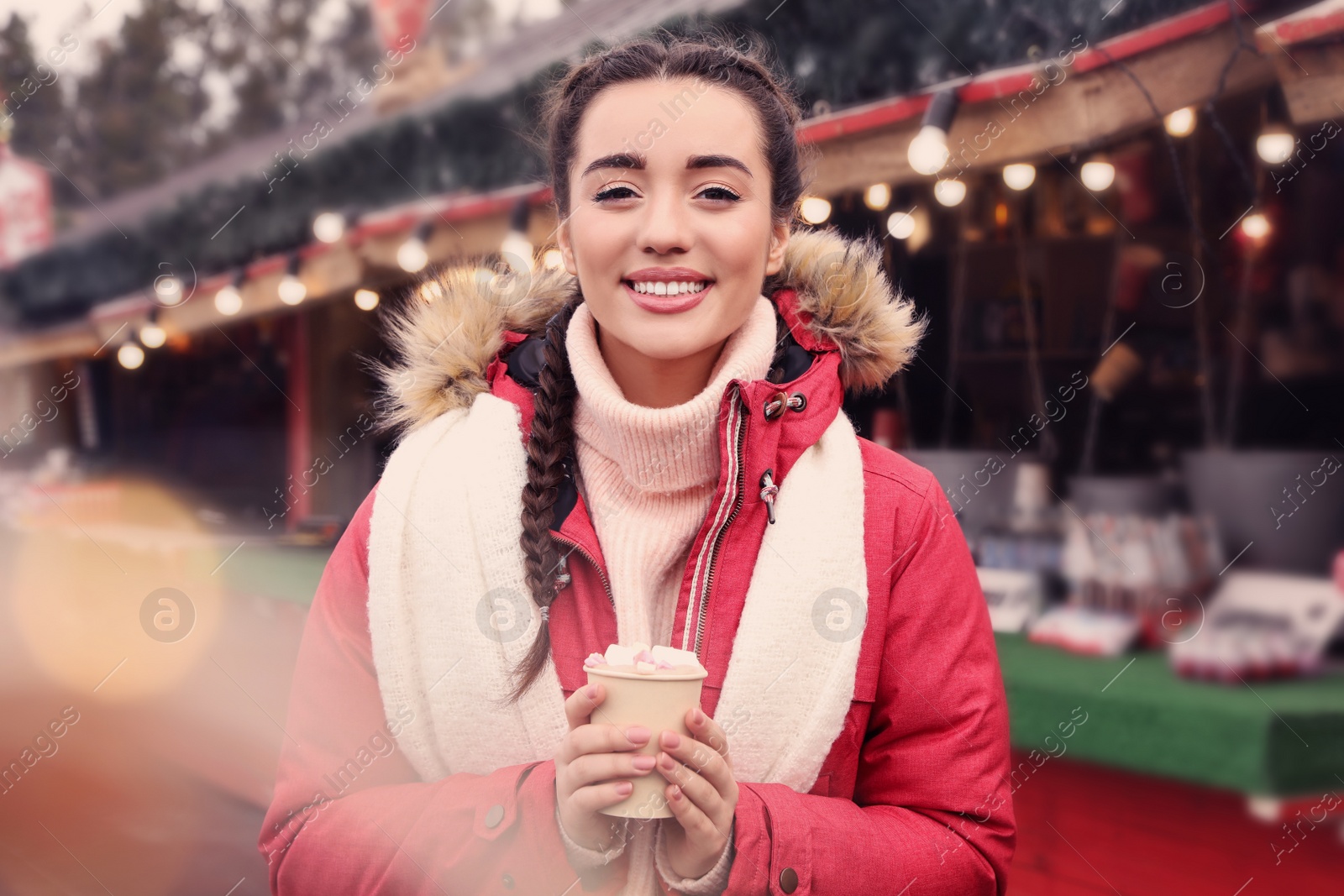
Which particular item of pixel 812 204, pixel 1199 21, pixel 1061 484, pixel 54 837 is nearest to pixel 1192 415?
pixel 1061 484

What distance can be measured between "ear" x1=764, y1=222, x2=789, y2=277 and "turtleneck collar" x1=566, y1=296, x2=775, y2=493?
107 mm

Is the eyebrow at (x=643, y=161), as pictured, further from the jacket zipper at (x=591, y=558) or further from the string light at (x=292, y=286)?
the string light at (x=292, y=286)

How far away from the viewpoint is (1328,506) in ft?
7.49

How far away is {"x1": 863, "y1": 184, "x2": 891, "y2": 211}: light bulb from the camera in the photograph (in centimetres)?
272

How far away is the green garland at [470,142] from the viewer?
2.33 m

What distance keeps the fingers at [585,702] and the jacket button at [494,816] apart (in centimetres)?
19

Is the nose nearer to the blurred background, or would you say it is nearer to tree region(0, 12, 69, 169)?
the blurred background

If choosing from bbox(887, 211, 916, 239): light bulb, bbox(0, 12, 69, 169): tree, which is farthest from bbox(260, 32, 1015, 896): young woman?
bbox(0, 12, 69, 169): tree

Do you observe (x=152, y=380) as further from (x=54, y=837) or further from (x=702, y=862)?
(x=702, y=862)

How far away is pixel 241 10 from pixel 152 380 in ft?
6.62

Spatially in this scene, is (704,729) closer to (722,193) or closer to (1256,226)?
(722,193)

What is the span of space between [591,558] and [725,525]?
0.19 meters

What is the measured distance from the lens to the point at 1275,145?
2311mm

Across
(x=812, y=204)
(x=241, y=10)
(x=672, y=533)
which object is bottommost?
(x=672, y=533)
